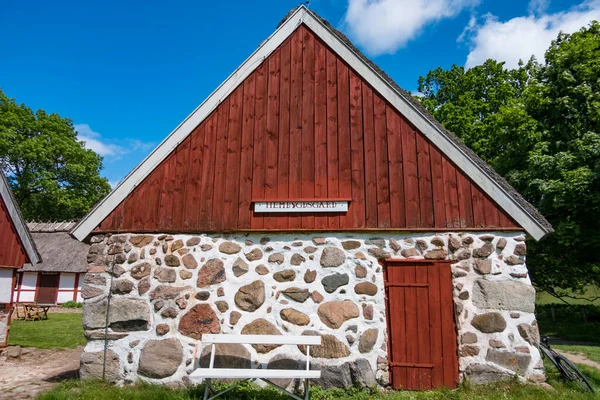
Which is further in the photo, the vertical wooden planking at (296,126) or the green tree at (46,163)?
the green tree at (46,163)

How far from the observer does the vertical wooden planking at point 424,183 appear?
19.1 feet

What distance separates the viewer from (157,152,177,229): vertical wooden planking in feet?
20.6

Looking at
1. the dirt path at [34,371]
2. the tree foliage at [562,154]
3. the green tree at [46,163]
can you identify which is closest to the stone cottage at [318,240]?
the dirt path at [34,371]

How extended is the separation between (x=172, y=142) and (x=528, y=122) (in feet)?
39.4

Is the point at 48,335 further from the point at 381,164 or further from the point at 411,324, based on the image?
the point at 381,164

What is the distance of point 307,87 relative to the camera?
655 centimetres

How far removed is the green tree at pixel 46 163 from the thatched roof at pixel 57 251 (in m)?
5.66

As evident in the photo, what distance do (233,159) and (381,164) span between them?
2387 millimetres

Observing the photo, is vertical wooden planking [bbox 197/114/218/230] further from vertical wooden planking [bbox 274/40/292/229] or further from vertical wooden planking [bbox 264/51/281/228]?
vertical wooden planking [bbox 274/40/292/229]

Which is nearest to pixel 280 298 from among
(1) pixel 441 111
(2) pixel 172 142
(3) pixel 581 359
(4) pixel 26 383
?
(2) pixel 172 142

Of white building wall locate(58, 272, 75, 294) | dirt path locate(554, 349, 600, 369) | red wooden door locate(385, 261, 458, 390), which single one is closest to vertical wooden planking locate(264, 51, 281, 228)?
red wooden door locate(385, 261, 458, 390)

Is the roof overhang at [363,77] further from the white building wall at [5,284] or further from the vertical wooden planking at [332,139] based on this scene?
the white building wall at [5,284]

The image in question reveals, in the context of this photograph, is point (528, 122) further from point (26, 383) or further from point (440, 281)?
point (26, 383)

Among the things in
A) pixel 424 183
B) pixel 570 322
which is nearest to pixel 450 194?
pixel 424 183
